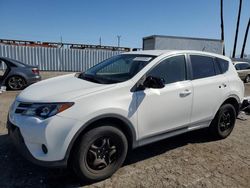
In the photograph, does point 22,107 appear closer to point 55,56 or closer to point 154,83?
point 154,83

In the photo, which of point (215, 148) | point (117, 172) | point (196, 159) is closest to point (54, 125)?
point (117, 172)

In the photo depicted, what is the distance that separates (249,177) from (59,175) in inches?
101

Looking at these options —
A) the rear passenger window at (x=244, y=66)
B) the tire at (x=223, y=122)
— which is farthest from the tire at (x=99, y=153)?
the rear passenger window at (x=244, y=66)

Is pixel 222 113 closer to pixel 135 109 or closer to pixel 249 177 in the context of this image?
pixel 249 177

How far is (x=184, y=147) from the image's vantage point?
4504mm

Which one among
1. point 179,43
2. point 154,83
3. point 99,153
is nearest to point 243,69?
point 179,43

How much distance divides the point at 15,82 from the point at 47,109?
24.6ft

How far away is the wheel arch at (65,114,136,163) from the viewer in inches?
115

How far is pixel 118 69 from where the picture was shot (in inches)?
165

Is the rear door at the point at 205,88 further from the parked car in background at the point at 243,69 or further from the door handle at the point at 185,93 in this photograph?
the parked car in background at the point at 243,69

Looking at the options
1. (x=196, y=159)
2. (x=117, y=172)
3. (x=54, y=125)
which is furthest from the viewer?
(x=196, y=159)

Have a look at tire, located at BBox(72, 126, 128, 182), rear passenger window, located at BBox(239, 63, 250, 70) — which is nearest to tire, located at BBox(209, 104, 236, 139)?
tire, located at BBox(72, 126, 128, 182)

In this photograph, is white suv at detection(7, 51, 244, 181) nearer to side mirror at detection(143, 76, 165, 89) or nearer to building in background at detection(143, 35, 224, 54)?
side mirror at detection(143, 76, 165, 89)

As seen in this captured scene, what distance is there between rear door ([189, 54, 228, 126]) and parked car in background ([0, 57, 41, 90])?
23.7 ft
